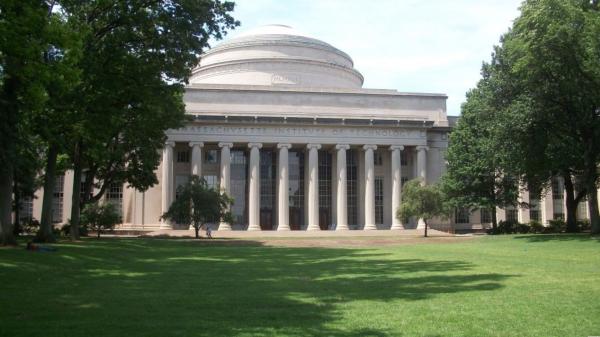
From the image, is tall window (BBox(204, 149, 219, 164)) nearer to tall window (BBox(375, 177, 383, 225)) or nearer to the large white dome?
the large white dome

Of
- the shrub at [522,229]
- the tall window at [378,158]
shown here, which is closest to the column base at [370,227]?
the tall window at [378,158]

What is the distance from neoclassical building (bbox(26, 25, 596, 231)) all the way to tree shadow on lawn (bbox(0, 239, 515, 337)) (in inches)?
1623

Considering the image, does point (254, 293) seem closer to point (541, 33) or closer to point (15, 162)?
point (15, 162)

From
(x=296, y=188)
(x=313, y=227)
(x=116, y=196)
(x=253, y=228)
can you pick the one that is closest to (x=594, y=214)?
(x=313, y=227)

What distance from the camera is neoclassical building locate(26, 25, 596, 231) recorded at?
206ft

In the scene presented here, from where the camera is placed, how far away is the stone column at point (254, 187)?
6178 cm

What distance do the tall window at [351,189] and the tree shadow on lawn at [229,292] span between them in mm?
45255

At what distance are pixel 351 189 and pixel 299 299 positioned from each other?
182 ft

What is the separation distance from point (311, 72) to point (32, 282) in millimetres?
60946

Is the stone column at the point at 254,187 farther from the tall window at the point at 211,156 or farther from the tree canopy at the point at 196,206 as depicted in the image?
the tree canopy at the point at 196,206

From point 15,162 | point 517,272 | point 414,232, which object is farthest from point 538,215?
point 15,162

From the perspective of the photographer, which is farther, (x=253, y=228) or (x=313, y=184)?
(x=313, y=184)

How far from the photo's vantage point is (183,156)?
219 ft

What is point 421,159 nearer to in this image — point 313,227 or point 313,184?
point 313,184
